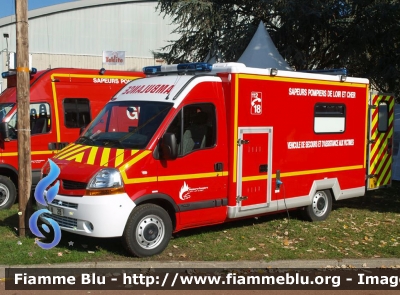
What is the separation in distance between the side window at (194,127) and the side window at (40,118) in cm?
442

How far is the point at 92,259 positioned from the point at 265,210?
2.88m

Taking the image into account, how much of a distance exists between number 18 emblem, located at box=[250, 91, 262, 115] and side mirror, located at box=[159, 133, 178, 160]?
162 centimetres

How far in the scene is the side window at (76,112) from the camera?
10797 mm

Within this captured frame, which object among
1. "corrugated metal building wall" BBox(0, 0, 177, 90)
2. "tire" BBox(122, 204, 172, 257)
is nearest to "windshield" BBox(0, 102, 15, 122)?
"tire" BBox(122, 204, 172, 257)

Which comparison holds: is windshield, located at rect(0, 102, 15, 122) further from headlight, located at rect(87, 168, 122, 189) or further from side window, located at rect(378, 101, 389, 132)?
side window, located at rect(378, 101, 389, 132)

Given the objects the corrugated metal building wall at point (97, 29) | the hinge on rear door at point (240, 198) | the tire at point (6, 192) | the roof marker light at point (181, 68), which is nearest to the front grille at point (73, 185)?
the hinge on rear door at point (240, 198)

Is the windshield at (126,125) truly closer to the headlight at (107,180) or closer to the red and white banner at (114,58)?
the headlight at (107,180)

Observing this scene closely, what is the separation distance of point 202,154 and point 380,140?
201 inches

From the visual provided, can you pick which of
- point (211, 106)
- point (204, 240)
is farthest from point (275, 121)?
point (204, 240)

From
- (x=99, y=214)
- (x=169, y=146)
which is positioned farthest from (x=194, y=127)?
(x=99, y=214)

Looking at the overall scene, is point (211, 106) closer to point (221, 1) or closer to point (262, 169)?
point (262, 169)

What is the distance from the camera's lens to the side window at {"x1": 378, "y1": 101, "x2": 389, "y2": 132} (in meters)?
10.8

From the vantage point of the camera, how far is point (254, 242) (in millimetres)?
7762

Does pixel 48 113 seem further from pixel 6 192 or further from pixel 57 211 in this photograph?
pixel 57 211
